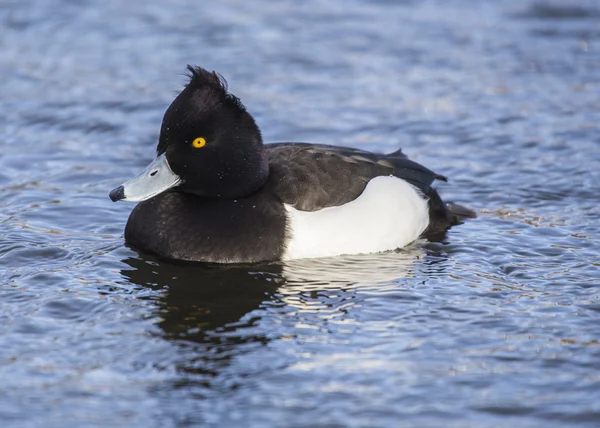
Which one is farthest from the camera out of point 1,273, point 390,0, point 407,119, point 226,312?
point 390,0

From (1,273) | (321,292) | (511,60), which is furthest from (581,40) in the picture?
(1,273)

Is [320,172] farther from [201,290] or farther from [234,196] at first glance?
[201,290]

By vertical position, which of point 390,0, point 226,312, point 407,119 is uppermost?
point 390,0

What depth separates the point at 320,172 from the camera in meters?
7.26

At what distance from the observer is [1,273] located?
6848 mm

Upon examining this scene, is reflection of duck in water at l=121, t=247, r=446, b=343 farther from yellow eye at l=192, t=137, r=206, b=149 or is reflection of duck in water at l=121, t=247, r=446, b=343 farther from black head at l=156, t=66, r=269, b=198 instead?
yellow eye at l=192, t=137, r=206, b=149

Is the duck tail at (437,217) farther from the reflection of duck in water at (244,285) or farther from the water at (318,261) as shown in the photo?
the reflection of duck in water at (244,285)

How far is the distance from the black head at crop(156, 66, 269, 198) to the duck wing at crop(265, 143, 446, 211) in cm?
17

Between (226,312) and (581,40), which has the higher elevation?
(581,40)

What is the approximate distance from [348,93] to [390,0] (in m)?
→ 3.03

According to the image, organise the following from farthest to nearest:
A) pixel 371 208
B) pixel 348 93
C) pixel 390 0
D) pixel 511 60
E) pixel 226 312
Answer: pixel 390 0
pixel 511 60
pixel 348 93
pixel 371 208
pixel 226 312

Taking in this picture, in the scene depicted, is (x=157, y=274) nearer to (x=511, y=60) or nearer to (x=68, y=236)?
(x=68, y=236)

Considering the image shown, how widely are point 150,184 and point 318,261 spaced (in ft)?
4.05

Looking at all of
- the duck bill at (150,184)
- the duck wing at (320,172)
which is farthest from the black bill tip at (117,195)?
the duck wing at (320,172)
